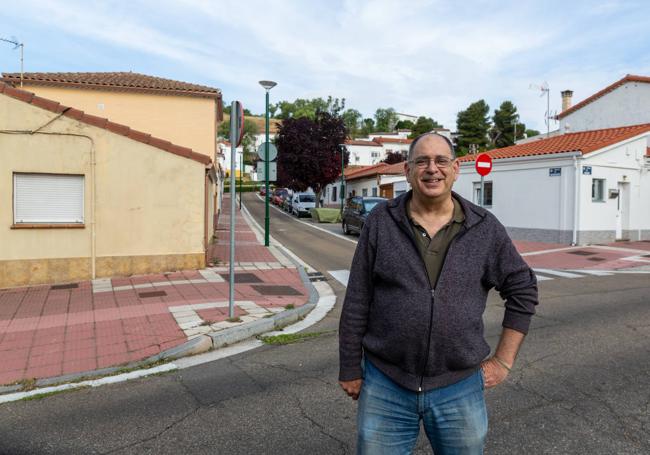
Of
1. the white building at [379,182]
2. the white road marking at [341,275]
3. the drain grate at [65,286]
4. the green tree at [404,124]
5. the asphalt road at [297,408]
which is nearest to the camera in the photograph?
the asphalt road at [297,408]

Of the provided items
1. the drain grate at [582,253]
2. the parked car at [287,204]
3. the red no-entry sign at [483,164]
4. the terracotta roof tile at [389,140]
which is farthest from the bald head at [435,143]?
the terracotta roof tile at [389,140]

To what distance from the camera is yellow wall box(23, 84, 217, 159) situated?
2308 centimetres

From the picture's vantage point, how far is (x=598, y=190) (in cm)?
1906

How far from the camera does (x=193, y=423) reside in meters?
3.98

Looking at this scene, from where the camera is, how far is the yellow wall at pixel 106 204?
984 centimetres

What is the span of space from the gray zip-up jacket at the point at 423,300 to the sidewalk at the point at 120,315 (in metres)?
4.11

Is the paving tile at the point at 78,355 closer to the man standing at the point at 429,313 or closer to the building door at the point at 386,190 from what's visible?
the man standing at the point at 429,313

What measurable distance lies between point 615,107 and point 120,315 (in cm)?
3115

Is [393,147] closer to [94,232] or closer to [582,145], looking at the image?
[582,145]

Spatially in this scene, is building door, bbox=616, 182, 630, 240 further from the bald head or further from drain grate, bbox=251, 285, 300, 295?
the bald head

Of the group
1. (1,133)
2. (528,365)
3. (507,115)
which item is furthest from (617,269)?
(507,115)

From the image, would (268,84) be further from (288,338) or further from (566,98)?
(566,98)

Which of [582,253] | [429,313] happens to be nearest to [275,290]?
[429,313]

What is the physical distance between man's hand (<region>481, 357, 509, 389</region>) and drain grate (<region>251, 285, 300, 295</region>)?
7.49 metres
